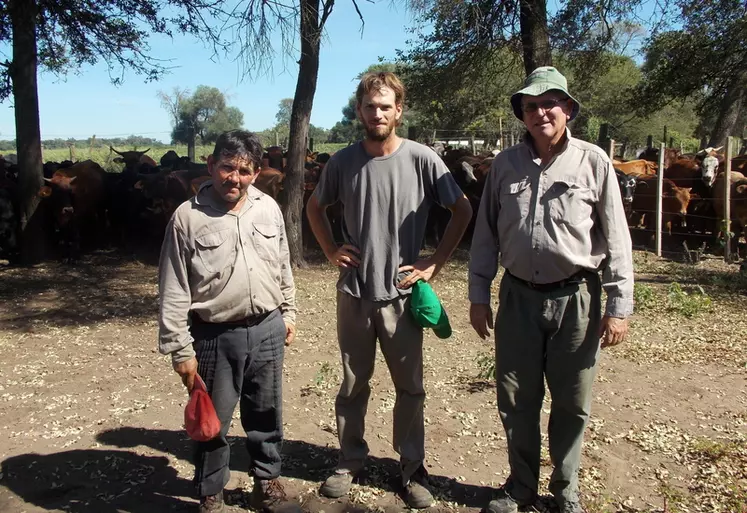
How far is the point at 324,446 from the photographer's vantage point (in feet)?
13.1

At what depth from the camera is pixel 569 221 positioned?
2830 millimetres

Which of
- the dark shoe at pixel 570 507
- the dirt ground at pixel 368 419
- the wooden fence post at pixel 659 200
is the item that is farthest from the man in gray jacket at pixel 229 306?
the wooden fence post at pixel 659 200

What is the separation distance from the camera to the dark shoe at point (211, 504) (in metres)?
3.09

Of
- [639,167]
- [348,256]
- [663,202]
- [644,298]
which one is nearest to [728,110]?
[639,167]

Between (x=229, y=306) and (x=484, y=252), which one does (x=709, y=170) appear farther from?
(x=229, y=306)

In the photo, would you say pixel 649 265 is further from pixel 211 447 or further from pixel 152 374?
pixel 211 447

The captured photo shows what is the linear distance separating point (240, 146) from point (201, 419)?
127 centimetres

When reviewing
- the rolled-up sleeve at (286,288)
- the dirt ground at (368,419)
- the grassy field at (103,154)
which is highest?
the grassy field at (103,154)

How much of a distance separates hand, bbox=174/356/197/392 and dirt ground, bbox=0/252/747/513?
2.73 feet

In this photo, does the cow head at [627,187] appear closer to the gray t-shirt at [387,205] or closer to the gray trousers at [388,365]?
the gray t-shirt at [387,205]

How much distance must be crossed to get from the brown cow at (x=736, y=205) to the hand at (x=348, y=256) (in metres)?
9.06

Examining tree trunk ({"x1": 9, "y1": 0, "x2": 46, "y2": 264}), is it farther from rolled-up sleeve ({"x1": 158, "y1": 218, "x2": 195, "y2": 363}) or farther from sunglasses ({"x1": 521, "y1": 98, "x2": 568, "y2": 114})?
sunglasses ({"x1": 521, "y1": 98, "x2": 568, "y2": 114})

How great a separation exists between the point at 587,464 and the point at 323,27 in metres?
6.62

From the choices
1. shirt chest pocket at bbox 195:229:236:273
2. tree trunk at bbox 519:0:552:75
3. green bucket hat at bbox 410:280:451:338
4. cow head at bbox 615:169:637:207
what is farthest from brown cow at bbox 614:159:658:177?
shirt chest pocket at bbox 195:229:236:273
